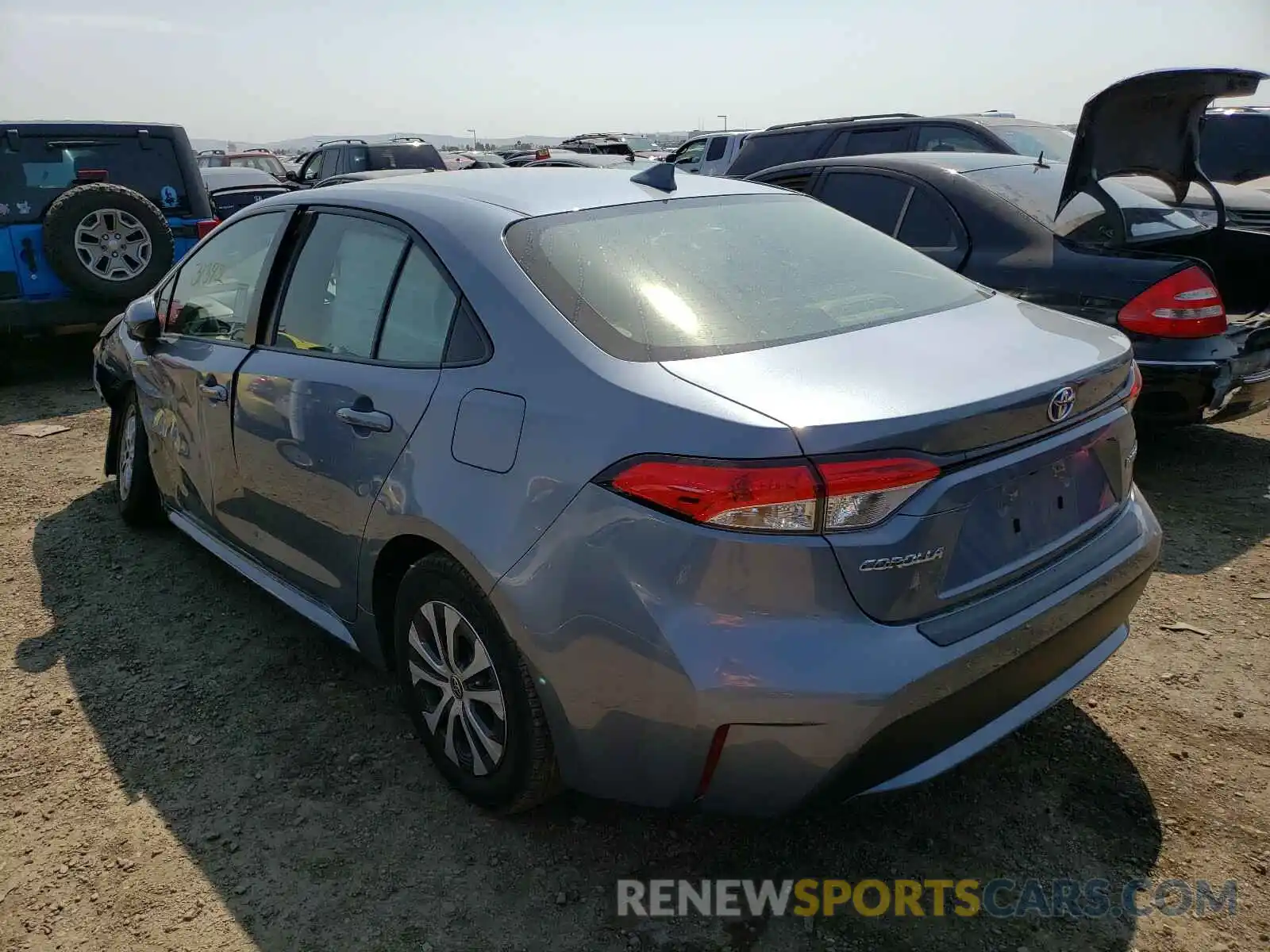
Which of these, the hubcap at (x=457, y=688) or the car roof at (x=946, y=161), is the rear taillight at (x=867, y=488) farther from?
the car roof at (x=946, y=161)

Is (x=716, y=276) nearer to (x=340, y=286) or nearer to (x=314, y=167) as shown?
(x=340, y=286)

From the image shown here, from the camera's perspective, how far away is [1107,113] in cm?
439

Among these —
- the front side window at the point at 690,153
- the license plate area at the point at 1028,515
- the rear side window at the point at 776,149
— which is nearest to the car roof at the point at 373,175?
the license plate area at the point at 1028,515

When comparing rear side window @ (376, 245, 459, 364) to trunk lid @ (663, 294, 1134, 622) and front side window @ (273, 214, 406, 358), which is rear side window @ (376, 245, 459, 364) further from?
trunk lid @ (663, 294, 1134, 622)

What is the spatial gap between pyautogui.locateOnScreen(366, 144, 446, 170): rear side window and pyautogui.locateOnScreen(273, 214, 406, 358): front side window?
11919mm

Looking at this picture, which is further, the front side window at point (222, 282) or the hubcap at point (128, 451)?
the hubcap at point (128, 451)

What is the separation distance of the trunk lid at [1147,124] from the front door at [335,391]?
3.27 meters

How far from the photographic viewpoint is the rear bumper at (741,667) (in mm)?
1856

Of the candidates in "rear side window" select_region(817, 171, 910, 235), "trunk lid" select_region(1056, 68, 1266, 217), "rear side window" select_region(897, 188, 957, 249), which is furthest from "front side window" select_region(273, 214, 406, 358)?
"trunk lid" select_region(1056, 68, 1266, 217)

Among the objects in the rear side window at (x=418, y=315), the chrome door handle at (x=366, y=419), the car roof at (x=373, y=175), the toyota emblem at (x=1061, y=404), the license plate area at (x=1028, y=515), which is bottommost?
the license plate area at (x=1028, y=515)

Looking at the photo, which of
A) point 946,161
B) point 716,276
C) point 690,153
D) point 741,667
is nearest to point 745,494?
point 741,667

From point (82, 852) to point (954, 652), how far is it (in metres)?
2.25

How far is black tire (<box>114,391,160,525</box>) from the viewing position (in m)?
4.28

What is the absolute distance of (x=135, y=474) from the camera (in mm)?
4348
